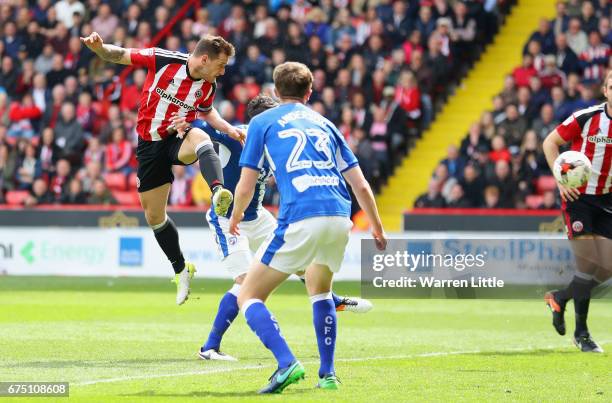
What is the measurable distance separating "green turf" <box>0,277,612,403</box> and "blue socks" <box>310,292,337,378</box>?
204mm

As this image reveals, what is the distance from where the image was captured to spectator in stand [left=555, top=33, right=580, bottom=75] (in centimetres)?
2170

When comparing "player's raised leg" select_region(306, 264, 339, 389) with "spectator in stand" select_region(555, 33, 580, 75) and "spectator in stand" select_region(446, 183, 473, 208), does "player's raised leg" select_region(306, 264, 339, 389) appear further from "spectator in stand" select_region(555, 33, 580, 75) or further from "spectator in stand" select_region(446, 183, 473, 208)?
"spectator in stand" select_region(555, 33, 580, 75)

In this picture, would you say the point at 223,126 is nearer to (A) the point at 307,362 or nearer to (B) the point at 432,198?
(A) the point at 307,362

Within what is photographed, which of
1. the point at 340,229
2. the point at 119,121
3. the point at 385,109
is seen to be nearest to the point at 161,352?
the point at 340,229

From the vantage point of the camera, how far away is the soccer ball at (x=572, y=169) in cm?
1066

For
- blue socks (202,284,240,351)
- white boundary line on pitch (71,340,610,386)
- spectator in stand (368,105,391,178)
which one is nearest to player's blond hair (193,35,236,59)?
blue socks (202,284,240,351)

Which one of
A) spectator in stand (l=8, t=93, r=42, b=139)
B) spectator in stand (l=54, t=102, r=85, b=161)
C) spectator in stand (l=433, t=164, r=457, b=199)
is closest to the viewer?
spectator in stand (l=433, t=164, r=457, b=199)

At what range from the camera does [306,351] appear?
10.7m

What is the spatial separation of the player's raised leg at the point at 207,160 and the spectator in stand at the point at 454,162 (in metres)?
10.7

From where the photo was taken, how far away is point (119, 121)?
24438mm

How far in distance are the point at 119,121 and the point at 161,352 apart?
14393 millimetres

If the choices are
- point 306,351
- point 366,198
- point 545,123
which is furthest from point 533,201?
point 366,198

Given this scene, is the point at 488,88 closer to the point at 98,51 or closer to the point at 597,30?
the point at 597,30

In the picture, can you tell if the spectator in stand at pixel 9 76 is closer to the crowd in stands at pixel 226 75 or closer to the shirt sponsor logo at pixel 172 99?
the crowd in stands at pixel 226 75
